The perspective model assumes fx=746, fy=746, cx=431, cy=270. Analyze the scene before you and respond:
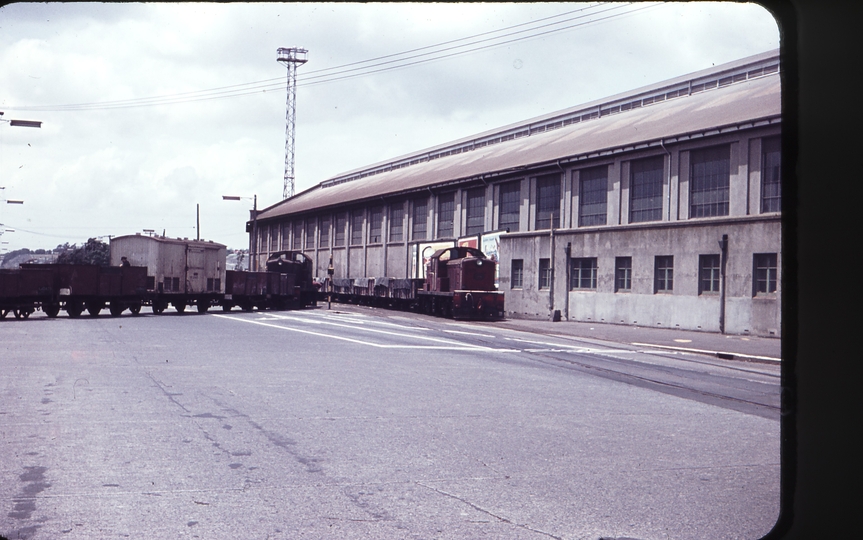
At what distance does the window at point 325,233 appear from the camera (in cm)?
6775

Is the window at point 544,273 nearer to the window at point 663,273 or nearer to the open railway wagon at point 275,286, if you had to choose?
the window at point 663,273

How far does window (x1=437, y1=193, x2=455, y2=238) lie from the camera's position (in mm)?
48719

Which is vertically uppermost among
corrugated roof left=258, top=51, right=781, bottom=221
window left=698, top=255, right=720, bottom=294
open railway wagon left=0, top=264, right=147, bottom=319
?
corrugated roof left=258, top=51, right=781, bottom=221

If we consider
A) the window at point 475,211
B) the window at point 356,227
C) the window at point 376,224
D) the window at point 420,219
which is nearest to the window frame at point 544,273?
the window at point 475,211

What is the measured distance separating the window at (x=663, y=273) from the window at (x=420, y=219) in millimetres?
22547

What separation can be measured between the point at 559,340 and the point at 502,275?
17.3m

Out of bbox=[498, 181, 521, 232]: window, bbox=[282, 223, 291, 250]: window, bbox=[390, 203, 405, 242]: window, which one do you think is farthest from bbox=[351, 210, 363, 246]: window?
bbox=[498, 181, 521, 232]: window

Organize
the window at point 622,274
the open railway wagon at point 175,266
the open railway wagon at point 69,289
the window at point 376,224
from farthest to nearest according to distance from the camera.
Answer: the window at point 376,224 < the open railway wagon at point 175,266 < the window at point 622,274 < the open railway wagon at point 69,289

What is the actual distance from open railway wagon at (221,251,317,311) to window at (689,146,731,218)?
25.2 metres

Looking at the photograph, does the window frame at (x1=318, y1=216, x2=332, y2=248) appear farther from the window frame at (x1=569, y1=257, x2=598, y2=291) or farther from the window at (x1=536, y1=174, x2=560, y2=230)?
the window frame at (x1=569, y1=257, x2=598, y2=291)

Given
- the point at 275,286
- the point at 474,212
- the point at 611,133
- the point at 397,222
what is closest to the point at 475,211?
the point at 474,212

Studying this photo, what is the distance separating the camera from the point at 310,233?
7162 cm

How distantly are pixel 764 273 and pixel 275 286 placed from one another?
28.9 m

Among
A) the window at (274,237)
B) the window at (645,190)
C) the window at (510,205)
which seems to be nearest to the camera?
the window at (645,190)
